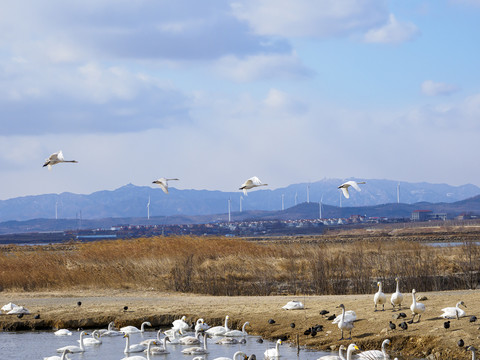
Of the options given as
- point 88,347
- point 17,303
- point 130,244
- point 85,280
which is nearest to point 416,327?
point 88,347

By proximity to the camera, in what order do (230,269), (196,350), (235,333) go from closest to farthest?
(196,350) → (235,333) → (230,269)

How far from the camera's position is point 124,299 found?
3116 centimetres

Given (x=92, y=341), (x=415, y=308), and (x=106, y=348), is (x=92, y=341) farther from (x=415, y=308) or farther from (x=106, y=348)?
(x=415, y=308)

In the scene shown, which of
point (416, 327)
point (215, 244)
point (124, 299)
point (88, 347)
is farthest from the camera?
point (215, 244)

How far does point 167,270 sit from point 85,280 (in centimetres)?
368

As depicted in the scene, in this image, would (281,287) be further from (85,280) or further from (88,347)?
(88,347)

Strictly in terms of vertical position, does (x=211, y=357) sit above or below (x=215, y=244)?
below

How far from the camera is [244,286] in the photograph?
114 ft

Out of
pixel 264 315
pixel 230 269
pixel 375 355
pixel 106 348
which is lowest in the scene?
pixel 106 348

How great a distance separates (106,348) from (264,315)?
5.30 m

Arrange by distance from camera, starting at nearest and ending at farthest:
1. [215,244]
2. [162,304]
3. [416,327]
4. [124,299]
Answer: [416,327]
[162,304]
[124,299]
[215,244]

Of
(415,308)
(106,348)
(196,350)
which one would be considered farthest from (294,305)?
(106,348)

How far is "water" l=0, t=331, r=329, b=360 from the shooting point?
21516 millimetres

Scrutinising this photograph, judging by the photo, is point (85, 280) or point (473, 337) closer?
point (473, 337)
